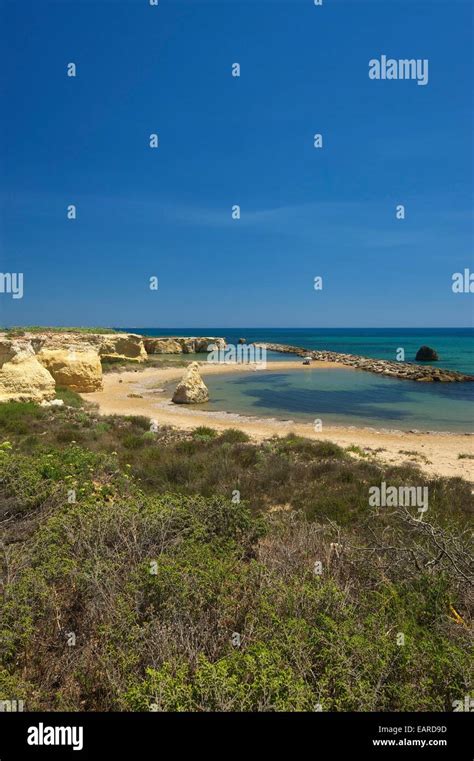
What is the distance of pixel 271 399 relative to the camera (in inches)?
1061

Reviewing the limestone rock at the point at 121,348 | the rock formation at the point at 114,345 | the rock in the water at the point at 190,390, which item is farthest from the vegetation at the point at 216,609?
the limestone rock at the point at 121,348

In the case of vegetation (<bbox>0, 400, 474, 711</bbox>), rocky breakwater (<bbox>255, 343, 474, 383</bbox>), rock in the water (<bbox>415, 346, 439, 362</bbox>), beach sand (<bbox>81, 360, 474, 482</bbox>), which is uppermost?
rock in the water (<bbox>415, 346, 439, 362</bbox>)

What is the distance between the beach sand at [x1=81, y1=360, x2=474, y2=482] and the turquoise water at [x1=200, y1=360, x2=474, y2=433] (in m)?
1.87

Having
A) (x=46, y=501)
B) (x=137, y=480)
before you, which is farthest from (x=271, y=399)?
(x=46, y=501)

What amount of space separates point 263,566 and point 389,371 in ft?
145

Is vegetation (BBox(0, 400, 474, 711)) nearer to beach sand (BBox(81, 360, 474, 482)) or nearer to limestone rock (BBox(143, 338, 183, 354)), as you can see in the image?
beach sand (BBox(81, 360, 474, 482))

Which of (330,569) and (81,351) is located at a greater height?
(81,351)

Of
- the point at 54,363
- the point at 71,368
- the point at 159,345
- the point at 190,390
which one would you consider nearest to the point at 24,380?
the point at 71,368

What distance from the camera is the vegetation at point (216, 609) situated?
2.89m

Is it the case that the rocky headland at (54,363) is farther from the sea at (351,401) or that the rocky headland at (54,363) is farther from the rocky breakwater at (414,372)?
the rocky breakwater at (414,372)

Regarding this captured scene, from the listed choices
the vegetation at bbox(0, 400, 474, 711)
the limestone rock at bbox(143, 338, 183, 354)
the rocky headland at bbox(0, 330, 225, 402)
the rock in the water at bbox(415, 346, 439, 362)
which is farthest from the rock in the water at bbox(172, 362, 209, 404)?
the rock in the water at bbox(415, 346, 439, 362)

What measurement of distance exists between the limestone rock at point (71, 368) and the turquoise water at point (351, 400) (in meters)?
8.35

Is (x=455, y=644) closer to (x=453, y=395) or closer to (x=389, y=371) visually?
(x=453, y=395)

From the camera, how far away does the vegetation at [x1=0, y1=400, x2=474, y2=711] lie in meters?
2.89
